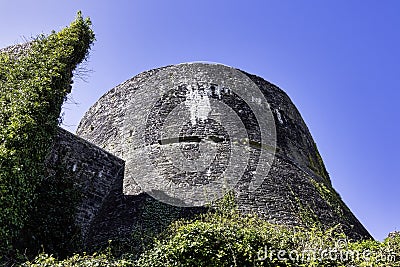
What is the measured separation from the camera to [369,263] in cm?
653

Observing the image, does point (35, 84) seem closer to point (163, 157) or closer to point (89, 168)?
point (89, 168)

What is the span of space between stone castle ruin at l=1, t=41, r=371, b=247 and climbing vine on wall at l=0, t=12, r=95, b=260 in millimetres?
827

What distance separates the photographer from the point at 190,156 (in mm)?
10695

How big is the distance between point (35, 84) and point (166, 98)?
3.99 meters

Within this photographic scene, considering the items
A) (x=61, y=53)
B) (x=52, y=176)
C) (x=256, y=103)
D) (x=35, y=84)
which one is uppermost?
(x=256, y=103)

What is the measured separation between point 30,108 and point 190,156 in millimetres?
3781

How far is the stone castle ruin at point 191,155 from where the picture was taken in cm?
934

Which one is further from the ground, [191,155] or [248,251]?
[191,155]

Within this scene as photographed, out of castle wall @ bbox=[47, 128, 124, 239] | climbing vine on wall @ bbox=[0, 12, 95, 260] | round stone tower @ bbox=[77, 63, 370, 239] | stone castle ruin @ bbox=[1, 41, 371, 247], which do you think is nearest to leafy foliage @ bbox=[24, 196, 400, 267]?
climbing vine on wall @ bbox=[0, 12, 95, 260]

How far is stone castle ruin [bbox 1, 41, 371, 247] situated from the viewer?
30.6ft

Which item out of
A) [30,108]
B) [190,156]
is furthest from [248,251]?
[30,108]

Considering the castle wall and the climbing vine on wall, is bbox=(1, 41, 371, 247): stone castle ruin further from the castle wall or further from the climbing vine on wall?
the climbing vine on wall

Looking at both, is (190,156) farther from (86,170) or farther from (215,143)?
(86,170)

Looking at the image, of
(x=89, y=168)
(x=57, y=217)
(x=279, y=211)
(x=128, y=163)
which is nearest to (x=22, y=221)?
(x=57, y=217)
